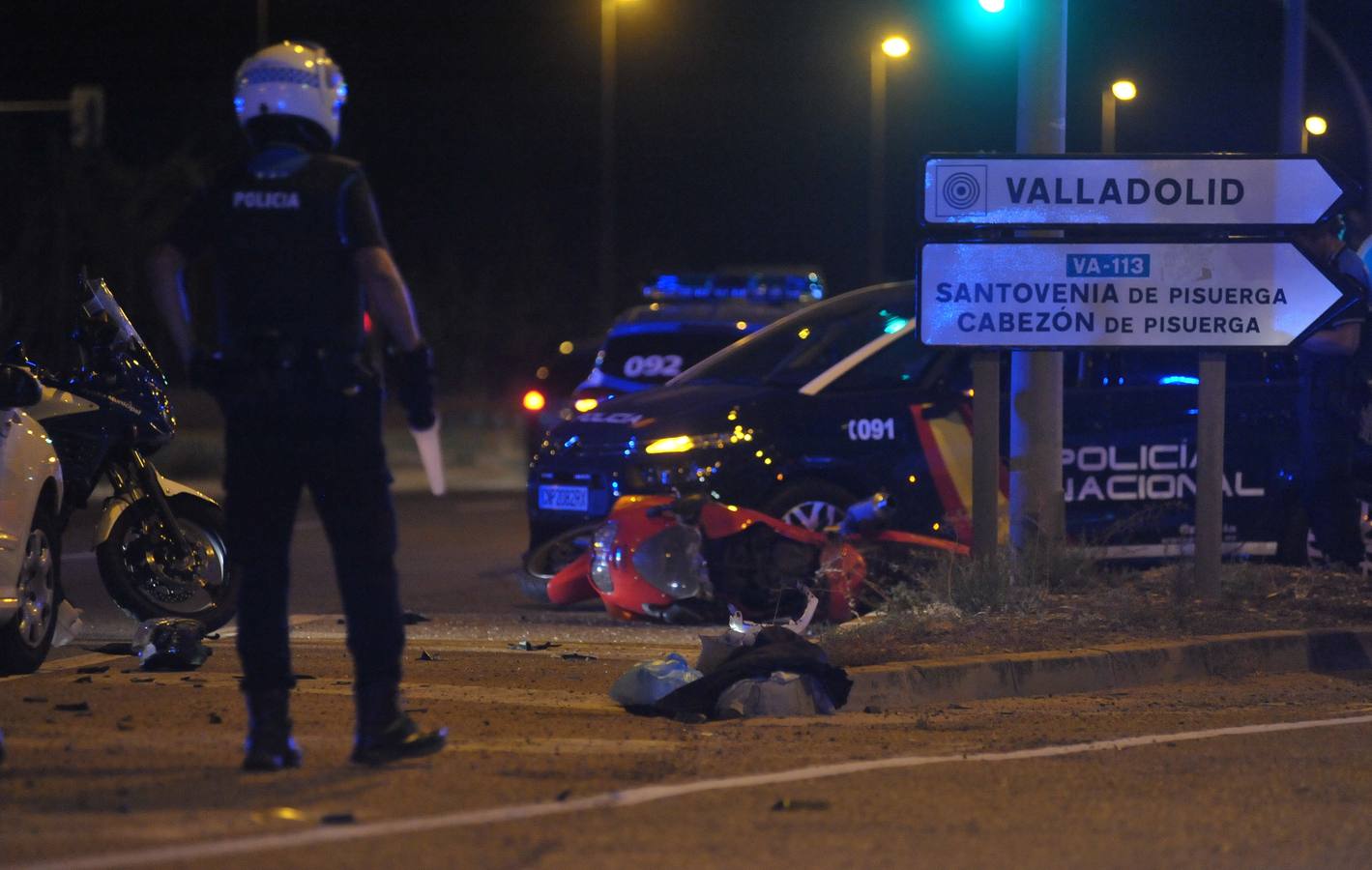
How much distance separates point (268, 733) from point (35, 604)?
2.80 m

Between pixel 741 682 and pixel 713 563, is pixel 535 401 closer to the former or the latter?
pixel 713 563

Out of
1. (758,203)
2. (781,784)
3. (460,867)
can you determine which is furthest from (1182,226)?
(758,203)

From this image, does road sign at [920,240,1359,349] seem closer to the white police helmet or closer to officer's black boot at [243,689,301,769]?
the white police helmet

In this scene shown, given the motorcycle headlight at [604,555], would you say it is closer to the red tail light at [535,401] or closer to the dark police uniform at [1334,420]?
the dark police uniform at [1334,420]

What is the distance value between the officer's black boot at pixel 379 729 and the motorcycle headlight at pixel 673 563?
4.05 meters

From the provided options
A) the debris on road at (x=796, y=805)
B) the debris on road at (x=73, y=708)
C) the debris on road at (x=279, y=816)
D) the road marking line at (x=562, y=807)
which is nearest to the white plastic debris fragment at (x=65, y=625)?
the debris on road at (x=73, y=708)

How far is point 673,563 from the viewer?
31.0 ft

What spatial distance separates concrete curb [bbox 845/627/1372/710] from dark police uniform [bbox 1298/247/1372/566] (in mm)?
1139

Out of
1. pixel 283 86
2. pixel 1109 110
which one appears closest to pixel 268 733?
pixel 283 86

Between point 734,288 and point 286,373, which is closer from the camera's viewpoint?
point 286,373

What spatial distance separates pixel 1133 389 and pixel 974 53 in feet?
149

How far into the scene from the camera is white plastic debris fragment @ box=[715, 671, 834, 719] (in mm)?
6770

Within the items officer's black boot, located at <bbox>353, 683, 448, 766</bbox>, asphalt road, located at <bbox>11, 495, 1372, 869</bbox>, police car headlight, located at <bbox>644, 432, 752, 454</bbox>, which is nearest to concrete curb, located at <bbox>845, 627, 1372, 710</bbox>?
asphalt road, located at <bbox>11, 495, 1372, 869</bbox>

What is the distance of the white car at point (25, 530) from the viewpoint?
735 centimetres
